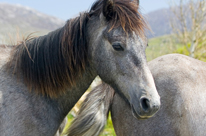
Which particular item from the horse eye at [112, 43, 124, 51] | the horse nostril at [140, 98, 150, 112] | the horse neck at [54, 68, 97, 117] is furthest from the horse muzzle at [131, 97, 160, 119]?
the horse neck at [54, 68, 97, 117]

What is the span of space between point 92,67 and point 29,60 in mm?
857

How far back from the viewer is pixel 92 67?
9.79 feet

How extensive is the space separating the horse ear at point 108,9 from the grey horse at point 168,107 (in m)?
1.10

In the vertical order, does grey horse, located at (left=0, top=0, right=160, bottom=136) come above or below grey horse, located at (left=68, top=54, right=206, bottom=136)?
above

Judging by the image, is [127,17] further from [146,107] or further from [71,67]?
[146,107]

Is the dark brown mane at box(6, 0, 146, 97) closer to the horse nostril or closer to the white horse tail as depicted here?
the white horse tail

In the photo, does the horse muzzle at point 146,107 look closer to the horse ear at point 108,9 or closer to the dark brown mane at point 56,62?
the dark brown mane at point 56,62

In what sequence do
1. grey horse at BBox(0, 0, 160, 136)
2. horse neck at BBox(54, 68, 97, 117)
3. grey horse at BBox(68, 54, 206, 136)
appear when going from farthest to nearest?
horse neck at BBox(54, 68, 97, 117) → grey horse at BBox(68, 54, 206, 136) → grey horse at BBox(0, 0, 160, 136)

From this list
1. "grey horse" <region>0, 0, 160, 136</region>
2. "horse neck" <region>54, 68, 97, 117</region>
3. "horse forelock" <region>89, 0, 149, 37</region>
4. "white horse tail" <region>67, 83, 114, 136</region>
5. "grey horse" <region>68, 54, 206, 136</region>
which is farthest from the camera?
"white horse tail" <region>67, 83, 114, 136</region>

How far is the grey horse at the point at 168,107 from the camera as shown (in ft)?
9.46

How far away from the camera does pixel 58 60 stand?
296 cm

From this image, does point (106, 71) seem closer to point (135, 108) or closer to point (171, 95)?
point (135, 108)

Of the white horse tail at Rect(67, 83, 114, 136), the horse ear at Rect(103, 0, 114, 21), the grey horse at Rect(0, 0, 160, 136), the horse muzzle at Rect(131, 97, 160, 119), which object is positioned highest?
the horse ear at Rect(103, 0, 114, 21)

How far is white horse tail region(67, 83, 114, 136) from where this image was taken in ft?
11.5
